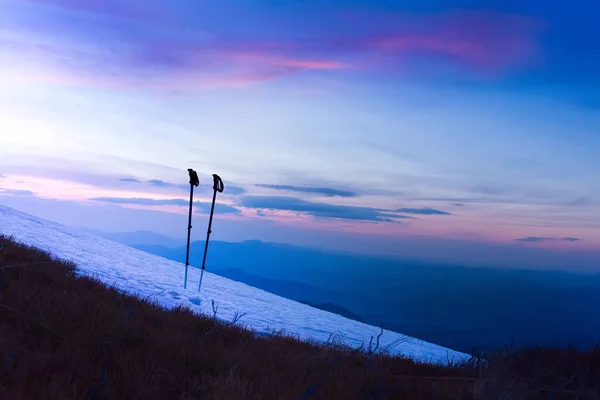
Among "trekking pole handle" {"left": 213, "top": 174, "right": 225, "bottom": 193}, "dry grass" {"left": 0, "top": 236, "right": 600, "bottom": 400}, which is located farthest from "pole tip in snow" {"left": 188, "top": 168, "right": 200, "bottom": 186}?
"dry grass" {"left": 0, "top": 236, "right": 600, "bottom": 400}

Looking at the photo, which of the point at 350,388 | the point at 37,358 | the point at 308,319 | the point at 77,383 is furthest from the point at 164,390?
the point at 308,319

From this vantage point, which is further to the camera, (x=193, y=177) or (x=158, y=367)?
(x=193, y=177)

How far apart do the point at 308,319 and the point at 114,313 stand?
973cm

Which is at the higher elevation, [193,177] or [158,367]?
[193,177]

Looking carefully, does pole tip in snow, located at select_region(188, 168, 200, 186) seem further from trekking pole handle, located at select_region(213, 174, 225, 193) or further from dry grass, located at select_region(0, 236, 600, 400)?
dry grass, located at select_region(0, 236, 600, 400)

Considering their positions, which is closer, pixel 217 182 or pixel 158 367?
pixel 158 367

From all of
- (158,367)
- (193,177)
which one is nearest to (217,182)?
(193,177)

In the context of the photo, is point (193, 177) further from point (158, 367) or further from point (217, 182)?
point (158, 367)

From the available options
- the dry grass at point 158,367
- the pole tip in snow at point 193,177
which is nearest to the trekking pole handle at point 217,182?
the pole tip in snow at point 193,177

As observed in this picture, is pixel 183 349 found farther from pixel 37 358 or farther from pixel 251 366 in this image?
pixel 37 358

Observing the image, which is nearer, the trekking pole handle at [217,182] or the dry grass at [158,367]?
the dry grass at [158,367]

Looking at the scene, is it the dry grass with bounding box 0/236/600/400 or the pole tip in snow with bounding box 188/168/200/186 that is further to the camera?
the pole tip in snow with bounding box 188/168/200/186

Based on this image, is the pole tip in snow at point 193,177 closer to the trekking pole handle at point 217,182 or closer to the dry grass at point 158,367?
the trekking pole handle at point 217,182

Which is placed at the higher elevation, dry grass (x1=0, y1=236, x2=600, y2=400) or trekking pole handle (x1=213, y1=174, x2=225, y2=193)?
trekking pole handle (x1=213, y1=174, x2=225, y2=193)
